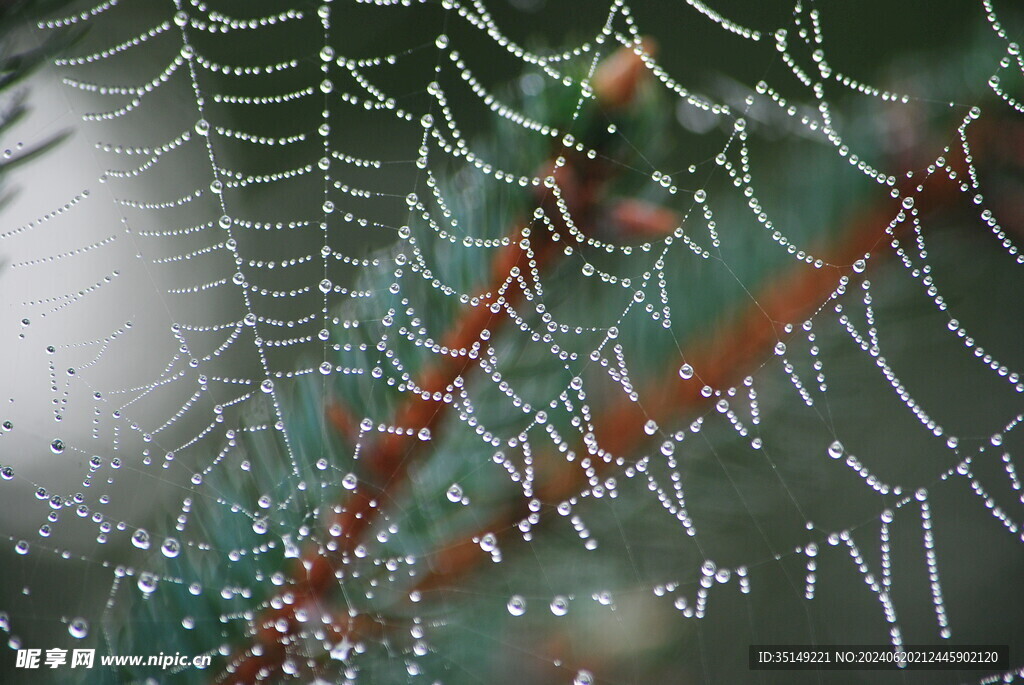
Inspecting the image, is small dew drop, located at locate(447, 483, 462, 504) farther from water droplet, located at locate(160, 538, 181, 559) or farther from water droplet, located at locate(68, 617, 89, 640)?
water droplet, located at locate(68, 617, 89, 640)

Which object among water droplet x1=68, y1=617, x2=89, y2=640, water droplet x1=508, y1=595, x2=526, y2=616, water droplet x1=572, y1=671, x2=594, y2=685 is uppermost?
water droplet x1=508, y1=595, x2=526, y2=616

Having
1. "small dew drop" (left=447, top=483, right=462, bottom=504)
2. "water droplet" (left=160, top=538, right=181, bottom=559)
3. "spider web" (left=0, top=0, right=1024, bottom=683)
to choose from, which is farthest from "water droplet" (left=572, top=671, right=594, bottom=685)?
"water droplet" (left=160, top=538, right=181, bottom=559)

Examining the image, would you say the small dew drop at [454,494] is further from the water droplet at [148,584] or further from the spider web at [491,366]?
the water droplet at [148,584]

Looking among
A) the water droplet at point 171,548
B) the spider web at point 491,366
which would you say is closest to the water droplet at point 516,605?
the spider web at point 491,366

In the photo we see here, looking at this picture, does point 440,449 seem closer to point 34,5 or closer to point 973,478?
point 34,5

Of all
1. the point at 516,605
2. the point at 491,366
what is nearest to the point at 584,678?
the point at 516,605

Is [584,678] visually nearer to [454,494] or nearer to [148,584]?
[454,494]

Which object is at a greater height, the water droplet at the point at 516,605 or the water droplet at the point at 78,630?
the water droplet at the point at 516,605

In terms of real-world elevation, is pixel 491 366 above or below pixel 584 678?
above
